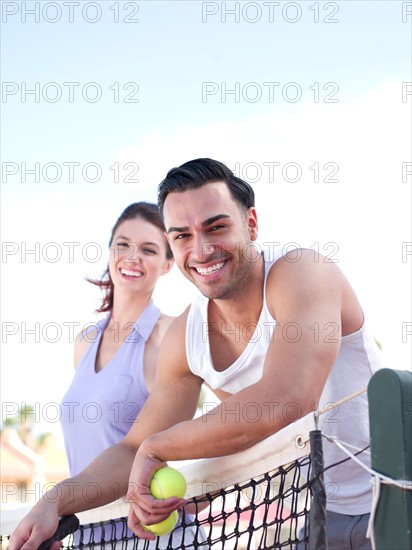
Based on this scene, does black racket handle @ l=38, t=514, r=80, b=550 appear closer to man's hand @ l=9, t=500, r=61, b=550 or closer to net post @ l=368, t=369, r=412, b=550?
man's hand @ l=9, t=500, r=61, b=550

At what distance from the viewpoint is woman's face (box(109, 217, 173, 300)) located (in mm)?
4465

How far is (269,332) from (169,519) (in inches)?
30.9

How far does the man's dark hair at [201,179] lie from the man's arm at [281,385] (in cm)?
57

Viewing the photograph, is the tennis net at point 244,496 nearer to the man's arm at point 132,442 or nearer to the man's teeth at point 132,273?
the man's arm at point 132,442

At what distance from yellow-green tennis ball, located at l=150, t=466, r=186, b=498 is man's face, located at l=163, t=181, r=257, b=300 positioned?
723 mm

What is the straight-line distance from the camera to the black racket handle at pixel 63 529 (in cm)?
299

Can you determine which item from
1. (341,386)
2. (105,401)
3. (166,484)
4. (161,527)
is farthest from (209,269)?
(105,401)

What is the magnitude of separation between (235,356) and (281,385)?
0.66 metres

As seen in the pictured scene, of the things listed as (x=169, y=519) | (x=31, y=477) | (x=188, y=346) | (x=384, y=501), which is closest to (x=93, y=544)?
(x=169, y=519)

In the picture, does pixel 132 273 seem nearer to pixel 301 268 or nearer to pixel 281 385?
pixel 301 268

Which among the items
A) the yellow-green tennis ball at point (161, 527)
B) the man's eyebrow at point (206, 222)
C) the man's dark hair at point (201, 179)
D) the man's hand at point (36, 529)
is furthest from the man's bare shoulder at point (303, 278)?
the man's hand at point (36, 529)

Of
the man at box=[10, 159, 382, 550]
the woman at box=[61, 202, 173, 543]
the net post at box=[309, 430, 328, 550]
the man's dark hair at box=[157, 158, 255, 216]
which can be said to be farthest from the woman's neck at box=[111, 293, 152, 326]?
the net post at box=[309, 430, 328, 550]

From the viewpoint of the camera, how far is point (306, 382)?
2545 millimetres

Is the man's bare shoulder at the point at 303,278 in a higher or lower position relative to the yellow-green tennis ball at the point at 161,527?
higher
